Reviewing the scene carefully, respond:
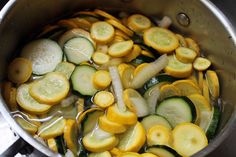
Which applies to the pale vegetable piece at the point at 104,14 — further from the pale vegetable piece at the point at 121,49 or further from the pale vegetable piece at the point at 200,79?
the pale vegetable piece at the point at 200,79

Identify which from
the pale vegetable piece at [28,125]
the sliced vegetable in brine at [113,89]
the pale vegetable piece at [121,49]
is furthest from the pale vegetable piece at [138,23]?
the pale vegetable piece at [28,125]

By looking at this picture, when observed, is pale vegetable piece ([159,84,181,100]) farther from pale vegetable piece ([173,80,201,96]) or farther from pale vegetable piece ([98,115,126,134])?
pale vegetable piece ([98,115,126,134])

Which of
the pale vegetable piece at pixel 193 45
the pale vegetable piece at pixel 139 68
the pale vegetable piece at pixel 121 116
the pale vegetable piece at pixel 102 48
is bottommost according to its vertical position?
the pale vegetable piece at pixel 121 116

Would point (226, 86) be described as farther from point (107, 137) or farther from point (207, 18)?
point (107, 137)

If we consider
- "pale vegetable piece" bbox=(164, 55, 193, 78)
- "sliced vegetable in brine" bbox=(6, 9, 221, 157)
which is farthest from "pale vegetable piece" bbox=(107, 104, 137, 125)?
"pale vegetable piece" bbox=(164, 55, 193, 78)

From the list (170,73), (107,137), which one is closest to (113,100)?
(107,137)
